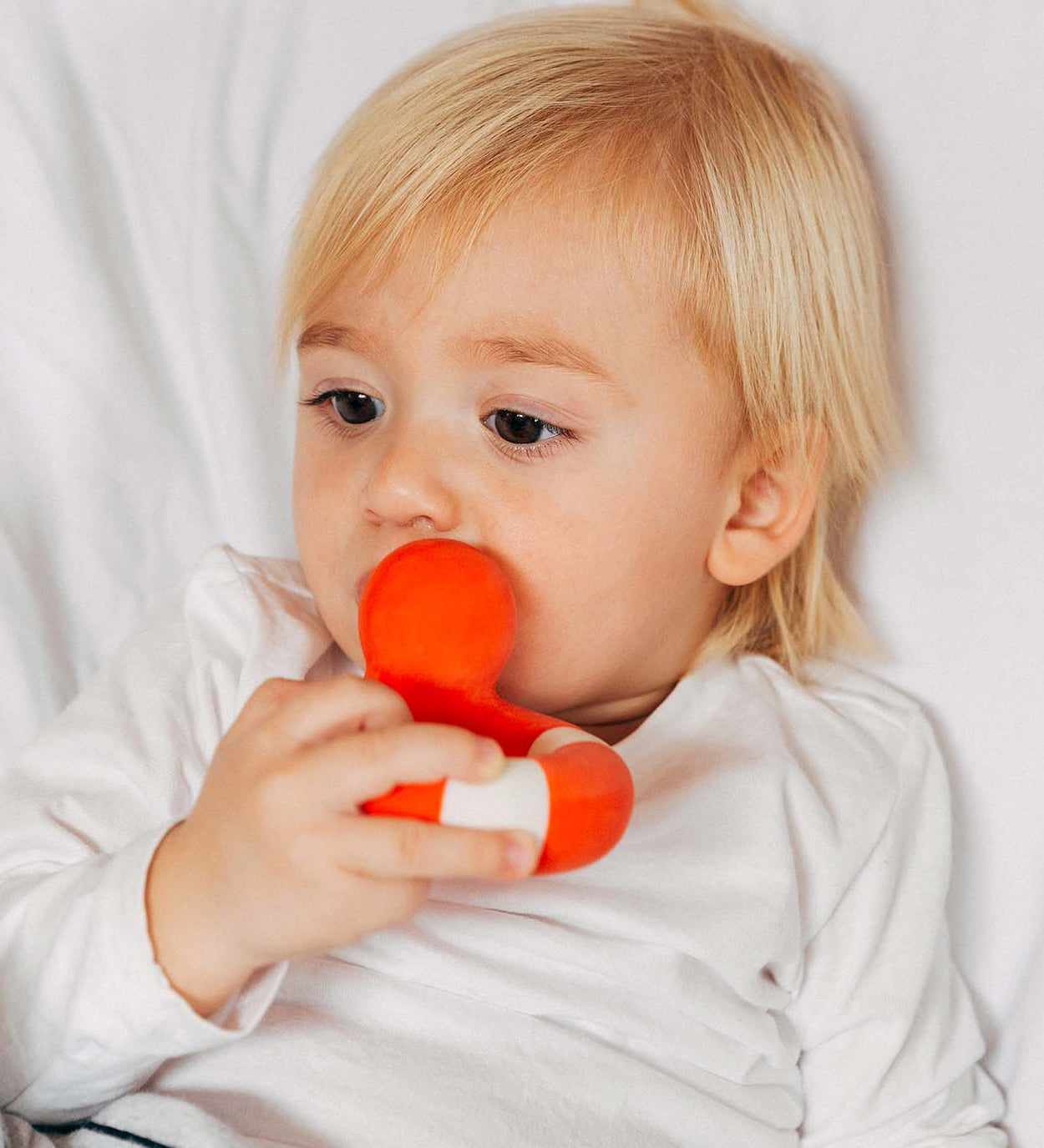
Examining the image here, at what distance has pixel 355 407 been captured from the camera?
108 cm

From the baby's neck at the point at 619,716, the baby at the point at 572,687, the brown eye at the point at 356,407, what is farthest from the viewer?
the baby's neck at the point at 619,716

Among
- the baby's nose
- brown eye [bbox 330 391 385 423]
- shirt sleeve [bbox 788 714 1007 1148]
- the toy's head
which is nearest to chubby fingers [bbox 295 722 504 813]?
the toy's head

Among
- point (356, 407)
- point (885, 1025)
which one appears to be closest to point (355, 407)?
point (356, 407)

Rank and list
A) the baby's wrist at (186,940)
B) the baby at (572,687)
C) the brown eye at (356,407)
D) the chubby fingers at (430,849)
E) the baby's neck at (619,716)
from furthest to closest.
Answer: the baby's neck at (619,716) < the brown eye at (356,407) < the baby at (572,687) < the baby's wrist at (186,940) < the chubby fingers at (430,849)

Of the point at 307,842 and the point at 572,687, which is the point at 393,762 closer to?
the point at 307,842

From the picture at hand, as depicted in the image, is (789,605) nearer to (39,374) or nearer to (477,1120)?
(477,1120)

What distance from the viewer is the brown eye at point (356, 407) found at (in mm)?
1074

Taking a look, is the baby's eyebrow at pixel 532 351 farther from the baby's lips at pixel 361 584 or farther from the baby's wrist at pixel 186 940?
the baby's wrist at pixel 186 940

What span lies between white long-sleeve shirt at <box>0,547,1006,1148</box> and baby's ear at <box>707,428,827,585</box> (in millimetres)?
98

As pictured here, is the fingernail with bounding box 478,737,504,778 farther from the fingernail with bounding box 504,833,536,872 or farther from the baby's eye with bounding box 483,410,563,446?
the baby's eye with bounding box 483,410,563,446

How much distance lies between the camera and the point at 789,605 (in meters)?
1.26

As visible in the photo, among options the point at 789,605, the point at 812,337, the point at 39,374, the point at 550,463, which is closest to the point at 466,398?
the point at 550,463

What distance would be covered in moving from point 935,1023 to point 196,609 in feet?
2.12

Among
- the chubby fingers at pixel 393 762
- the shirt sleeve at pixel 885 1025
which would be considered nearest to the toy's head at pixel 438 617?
the chubby fingers at pixel 393 762
